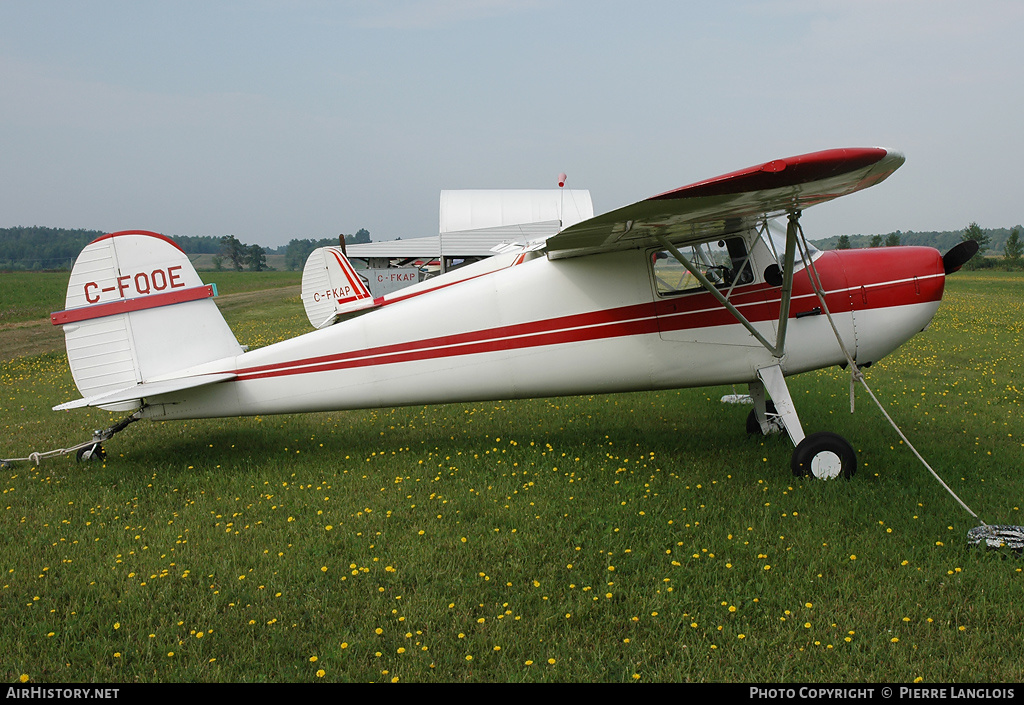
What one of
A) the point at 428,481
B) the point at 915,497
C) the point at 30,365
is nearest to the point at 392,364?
the point at 428,481

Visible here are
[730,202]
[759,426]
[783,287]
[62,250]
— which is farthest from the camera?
[62,250]

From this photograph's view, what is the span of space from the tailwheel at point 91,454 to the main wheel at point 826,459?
22.5 feet

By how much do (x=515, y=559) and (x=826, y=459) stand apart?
9.76 ft

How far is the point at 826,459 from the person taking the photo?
5246 mm

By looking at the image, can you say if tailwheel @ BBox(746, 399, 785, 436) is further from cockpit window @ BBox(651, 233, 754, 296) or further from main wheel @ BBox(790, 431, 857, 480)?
cockpit window @ BBox(651, 233, 754, 296)

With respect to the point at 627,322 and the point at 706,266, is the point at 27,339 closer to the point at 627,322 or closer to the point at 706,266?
the point at 627,322

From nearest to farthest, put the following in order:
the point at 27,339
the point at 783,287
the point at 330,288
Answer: the point at 783,287, the point at 330,288, the point at 27,339

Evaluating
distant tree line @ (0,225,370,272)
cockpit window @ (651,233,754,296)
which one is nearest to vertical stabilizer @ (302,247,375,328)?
cockpit window @ (651,233,754,296)

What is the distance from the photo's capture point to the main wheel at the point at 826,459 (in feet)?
17.1

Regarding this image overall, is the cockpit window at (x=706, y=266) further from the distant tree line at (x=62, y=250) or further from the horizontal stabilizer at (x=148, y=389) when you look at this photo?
the distant tree line at (x=62, y=250)

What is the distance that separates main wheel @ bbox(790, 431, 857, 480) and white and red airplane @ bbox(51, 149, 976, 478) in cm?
30

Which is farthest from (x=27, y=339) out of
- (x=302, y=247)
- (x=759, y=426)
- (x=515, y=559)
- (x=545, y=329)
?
(x=302, y=247)

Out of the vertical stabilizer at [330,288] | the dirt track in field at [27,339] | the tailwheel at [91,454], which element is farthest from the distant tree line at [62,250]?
the tailwheel at [91,454]
